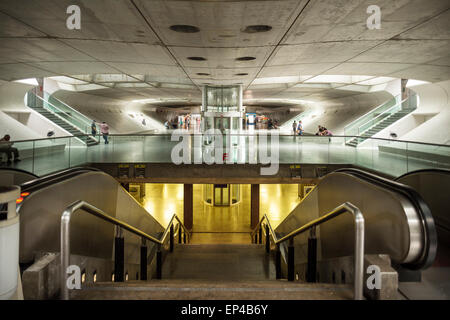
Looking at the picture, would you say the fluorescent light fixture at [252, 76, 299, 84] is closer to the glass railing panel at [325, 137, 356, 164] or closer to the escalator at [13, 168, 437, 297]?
the glass railing panel at [325, 137, 356, 164]

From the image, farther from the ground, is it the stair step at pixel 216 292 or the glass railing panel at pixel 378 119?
the glass railing panel at pixel 378 119

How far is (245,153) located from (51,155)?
7364 mm

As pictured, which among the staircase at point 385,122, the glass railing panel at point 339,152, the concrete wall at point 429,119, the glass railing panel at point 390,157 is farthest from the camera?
the staircase at point 385,122

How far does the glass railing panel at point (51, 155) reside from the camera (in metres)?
10.3

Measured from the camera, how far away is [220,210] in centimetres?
2017

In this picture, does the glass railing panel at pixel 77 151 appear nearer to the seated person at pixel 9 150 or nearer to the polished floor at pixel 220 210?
the seated person at pixel 9 150

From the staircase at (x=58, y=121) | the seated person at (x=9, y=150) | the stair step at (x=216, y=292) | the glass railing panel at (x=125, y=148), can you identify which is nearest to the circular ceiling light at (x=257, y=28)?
the stair step at (x=216, y=292)

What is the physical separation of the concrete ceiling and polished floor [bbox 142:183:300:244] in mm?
7696

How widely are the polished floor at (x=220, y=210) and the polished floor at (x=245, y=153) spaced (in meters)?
4.06
